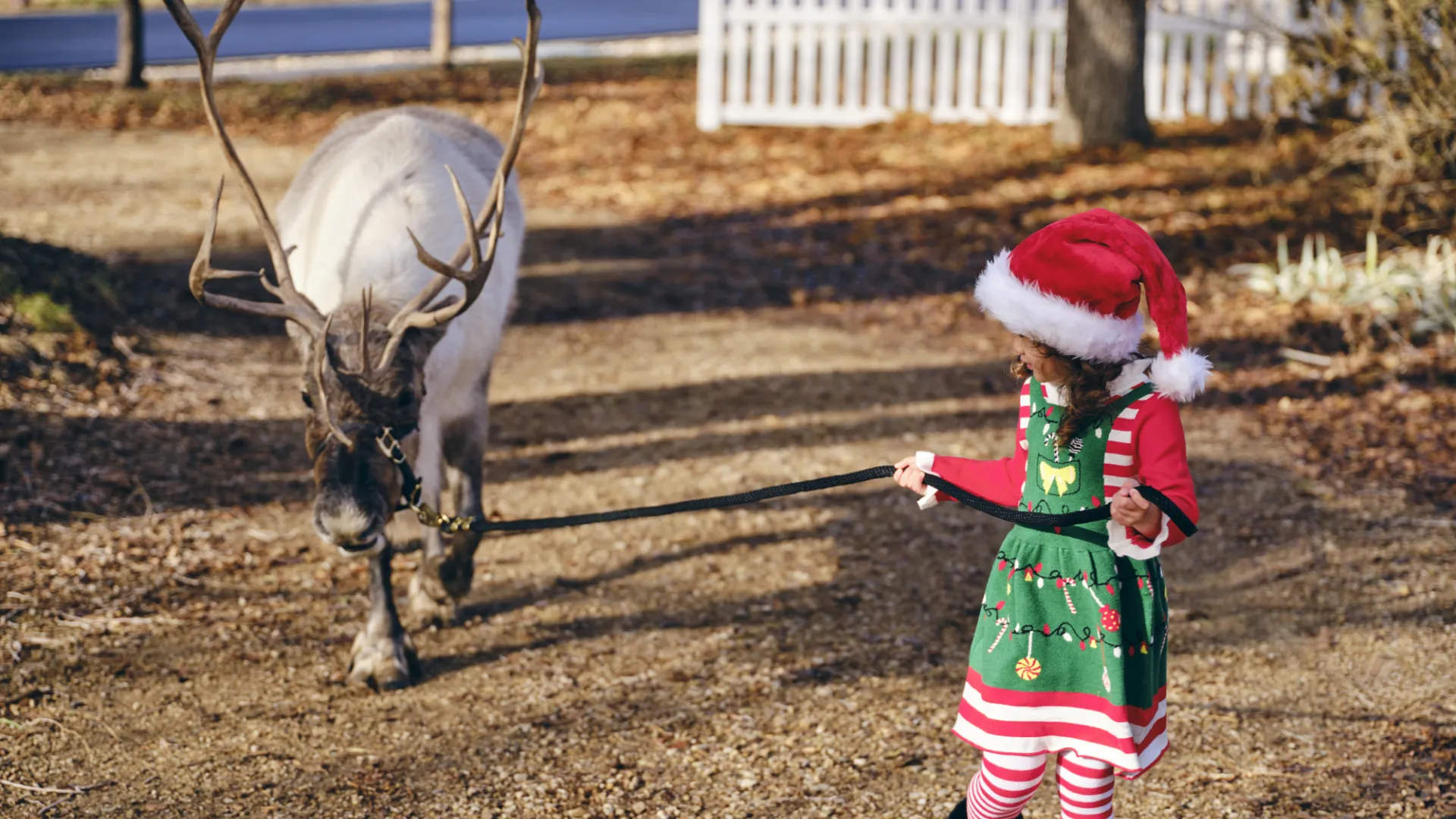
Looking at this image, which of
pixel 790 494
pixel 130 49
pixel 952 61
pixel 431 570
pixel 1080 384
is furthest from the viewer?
pixel 130 49

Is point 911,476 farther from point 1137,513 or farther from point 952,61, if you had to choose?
point 952,61

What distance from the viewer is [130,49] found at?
1535 centimetres

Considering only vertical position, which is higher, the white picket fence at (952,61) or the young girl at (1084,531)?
the white picket fence at (952,61)

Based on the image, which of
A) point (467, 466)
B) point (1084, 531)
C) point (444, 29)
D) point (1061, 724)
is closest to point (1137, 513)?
point (1084, 531)

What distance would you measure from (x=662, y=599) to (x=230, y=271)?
79.9 inches

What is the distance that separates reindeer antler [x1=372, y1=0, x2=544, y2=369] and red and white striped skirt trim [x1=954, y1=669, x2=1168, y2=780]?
6.63 feet

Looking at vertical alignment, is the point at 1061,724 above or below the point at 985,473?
below

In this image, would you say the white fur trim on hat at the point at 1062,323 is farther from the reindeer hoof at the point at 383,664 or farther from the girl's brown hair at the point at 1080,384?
the reindeer hoof at the point at 383,664

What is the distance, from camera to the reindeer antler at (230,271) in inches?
158

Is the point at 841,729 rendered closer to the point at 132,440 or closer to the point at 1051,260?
the point at 1051,260

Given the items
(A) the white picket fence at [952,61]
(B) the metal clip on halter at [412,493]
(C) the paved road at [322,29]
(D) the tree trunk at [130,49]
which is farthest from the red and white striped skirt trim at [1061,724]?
(C) the paved road at [322,29]

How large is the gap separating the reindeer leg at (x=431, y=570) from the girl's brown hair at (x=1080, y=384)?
8.51ft

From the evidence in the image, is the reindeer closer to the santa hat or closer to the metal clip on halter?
the metal clip on halter

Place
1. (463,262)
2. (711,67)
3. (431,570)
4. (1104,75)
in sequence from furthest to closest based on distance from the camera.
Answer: (711,67) → (1104,75) → (431,570) → (463,262)
